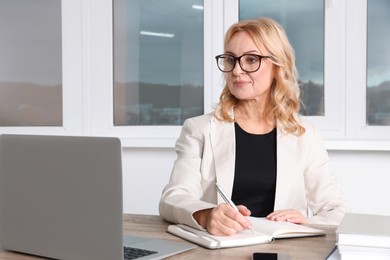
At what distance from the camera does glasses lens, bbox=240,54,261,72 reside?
2.01 m

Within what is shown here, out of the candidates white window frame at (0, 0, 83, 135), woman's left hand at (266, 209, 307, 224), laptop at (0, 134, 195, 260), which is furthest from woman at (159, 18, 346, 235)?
white window frame at (0, 0, 83, 135)

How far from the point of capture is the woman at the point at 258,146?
79.3 inches

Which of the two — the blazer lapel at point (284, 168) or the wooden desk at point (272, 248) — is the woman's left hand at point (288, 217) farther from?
the blazer lapel at point (284, 168)

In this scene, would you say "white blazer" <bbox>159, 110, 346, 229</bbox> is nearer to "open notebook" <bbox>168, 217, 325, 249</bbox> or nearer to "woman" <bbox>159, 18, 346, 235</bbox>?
"woman" <bbox>159, 18, 346, 235</bbox>

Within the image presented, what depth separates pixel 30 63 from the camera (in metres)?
3.61

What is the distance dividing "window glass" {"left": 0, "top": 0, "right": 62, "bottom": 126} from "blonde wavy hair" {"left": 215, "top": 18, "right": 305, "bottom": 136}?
173cm

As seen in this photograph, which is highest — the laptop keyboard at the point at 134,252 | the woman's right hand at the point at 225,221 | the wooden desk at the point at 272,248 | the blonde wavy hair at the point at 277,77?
the blonde wavy hair at the point at 277,77

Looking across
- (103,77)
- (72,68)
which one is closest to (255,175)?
(103,77)

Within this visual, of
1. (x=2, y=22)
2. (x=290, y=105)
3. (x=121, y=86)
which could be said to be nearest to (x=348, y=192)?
(x=290, y=105)

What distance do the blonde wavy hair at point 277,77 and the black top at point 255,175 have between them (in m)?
0.10

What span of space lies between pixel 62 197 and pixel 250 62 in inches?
44.2

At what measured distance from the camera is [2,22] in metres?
3.62

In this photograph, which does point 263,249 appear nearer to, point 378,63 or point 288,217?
point 288,217

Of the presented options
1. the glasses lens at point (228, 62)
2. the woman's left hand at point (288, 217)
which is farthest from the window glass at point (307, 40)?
the woman's left hand at point (288, 217)
